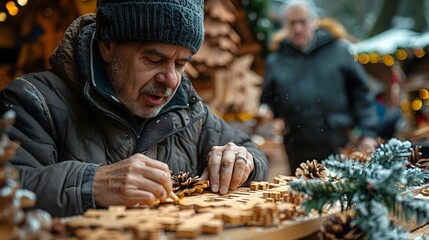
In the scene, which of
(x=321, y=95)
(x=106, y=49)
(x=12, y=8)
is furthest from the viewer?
(x=321, y=95)

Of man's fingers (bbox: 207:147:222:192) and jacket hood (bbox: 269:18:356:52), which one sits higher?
jacket hood (bbox: 269:18:356:52)

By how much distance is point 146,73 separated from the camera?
1936 mm

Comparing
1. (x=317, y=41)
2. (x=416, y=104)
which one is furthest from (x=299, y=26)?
(x=416, y=104)

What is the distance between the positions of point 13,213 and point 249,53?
5.69 m

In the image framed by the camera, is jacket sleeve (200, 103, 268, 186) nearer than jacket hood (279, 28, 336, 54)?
Yes

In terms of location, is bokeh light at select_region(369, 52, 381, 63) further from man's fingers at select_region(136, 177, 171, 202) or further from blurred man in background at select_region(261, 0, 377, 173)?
man's fingers at select_region(136, 177, 171, 202)

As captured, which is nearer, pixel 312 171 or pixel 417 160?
pixel 312 171

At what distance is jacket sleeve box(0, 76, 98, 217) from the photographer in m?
1.47

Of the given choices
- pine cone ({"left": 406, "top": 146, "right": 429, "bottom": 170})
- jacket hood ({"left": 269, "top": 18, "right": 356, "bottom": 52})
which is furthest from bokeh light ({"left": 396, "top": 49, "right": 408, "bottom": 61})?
pine cone ({"left": 406, "top": 146, "right": 429, "bottom": 170})

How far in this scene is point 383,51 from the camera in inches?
320

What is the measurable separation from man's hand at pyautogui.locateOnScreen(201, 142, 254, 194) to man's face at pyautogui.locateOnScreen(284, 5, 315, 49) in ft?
9.79

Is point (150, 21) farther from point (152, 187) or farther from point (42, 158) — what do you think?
point (152, 187)

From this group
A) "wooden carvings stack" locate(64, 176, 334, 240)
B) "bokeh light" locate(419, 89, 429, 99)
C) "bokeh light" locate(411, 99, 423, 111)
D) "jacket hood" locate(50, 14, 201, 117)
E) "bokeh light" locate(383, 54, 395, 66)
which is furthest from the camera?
"bokeh light" locate(419, 89, 429, 99)

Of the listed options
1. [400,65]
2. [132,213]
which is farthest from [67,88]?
[400,65]
